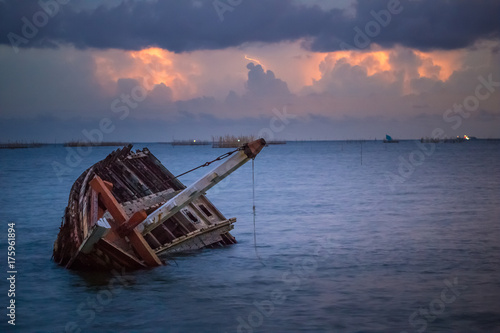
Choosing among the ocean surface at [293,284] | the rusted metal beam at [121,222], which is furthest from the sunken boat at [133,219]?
the ocean surface at [293,284]

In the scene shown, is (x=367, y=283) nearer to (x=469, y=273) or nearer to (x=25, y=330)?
(x=469, y=273)

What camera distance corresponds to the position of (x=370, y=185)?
166 ft

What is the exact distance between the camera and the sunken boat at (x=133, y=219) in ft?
44.5

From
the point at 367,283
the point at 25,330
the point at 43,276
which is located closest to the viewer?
the point at 25,330

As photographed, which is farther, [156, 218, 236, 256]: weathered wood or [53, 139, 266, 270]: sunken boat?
[156, 218, 236, 256]: weathered wood

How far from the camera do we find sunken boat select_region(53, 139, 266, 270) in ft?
44.5

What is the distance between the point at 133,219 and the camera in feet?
44.4

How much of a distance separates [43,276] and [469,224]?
19.0m

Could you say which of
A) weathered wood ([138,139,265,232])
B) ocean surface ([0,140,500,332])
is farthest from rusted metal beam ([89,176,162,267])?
ocean surface ([0,140,500,332])

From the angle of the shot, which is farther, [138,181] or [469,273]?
[138,181]

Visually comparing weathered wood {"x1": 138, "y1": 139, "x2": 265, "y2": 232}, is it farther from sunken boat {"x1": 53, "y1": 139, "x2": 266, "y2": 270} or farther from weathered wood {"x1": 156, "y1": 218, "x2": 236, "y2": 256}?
weathered wood {"x1": 156, "y1": 218, "x2": 236, "y2": 256}

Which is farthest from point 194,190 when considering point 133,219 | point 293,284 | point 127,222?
point 293,284

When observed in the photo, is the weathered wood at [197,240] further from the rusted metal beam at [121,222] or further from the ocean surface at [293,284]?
the rusted metal beam at [121,222]

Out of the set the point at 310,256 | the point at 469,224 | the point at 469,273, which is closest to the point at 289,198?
the point at 469,224
